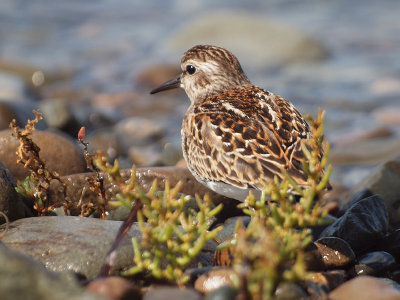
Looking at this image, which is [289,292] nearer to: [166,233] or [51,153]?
[166,233]

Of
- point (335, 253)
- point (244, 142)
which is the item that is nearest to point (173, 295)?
point (335, 253)

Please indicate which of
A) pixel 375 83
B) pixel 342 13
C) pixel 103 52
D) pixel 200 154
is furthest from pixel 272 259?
pixel 342 13

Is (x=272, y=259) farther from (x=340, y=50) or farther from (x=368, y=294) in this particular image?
(x=340, y=50)

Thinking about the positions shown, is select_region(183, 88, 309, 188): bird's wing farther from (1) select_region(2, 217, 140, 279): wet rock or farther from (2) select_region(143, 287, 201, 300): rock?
(2) select_region(143, 287, 201, 300): rock

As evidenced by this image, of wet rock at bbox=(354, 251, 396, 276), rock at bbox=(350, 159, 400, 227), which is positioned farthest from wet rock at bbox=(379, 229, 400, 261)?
rock at bbox=(350, 159, 400, 227)

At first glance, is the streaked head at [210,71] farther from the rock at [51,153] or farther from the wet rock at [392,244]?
the wet rock at [392,244]

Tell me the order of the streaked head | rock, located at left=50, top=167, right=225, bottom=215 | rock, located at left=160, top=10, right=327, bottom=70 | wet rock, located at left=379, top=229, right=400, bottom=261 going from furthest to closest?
rock, located at left=160, top=10, right=327, bottom=70 < the streaked head < rock, located at left=50, top=167, right=225, bottom=215 < wet rock, located at left=379, top=229, right=400, bottom=261

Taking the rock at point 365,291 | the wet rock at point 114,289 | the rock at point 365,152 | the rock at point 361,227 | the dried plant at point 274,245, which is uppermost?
the dried plant at point 274,245

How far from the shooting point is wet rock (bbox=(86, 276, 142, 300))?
10.7 ft

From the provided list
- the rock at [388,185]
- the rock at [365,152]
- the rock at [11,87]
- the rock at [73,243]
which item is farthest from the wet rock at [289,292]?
the rock at [11,87]

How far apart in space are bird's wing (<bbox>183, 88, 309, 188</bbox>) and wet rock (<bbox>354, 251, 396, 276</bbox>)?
78cm

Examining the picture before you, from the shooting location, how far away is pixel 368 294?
3369 mm

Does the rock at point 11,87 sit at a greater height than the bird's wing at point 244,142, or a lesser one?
greater

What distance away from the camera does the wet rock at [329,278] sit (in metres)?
3.81
